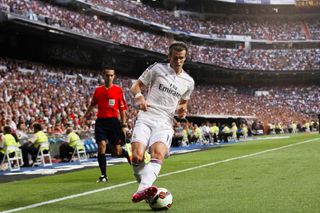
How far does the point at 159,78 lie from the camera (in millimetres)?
6914

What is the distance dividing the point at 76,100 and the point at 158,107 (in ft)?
84.6

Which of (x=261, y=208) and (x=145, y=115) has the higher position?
(x=145, y=115)

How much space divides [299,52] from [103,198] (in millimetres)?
73940

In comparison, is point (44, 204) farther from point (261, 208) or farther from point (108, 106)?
point (108, 106)

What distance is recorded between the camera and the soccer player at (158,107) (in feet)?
21.7

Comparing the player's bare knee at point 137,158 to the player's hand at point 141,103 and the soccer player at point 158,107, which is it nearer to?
the soccer player at point 158,107

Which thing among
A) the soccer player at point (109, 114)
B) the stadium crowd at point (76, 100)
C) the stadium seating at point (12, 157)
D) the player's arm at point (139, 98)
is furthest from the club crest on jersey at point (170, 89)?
Answer: the stadium crowd at point (76, 100)

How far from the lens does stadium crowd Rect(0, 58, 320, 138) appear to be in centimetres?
2439

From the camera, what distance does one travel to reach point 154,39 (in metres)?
61.3

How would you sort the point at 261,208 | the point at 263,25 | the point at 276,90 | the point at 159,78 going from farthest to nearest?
the point at 263,25 → the point at 276,90 → the point at 159,78 → the point at 261,208

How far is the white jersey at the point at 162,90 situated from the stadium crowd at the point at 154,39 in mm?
28272

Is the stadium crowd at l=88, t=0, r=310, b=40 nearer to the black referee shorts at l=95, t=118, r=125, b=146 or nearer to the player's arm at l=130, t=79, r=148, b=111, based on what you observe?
the black referee shorts at l=95, t=118, r=125, b=146

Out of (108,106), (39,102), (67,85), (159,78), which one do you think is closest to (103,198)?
(159,78)

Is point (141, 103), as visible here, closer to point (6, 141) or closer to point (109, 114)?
point (109, 114)
